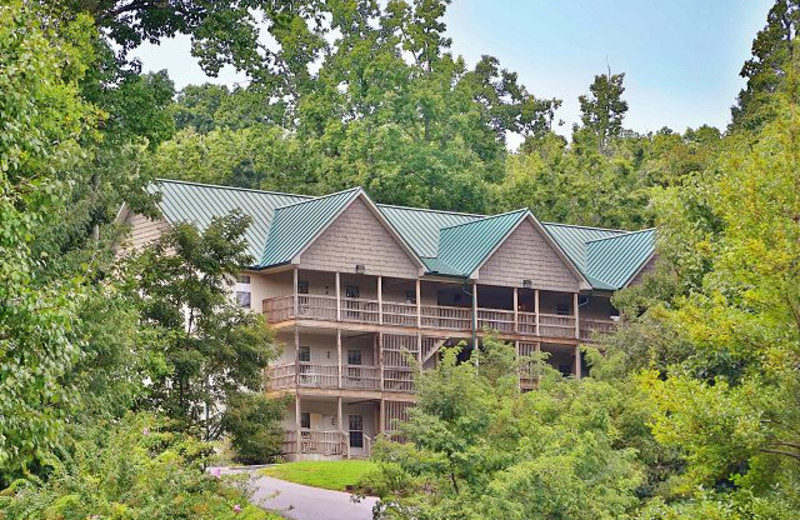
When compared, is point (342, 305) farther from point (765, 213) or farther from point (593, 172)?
point (765, 213)

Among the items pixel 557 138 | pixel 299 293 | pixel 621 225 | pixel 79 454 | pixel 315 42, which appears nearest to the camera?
pixel 79 454

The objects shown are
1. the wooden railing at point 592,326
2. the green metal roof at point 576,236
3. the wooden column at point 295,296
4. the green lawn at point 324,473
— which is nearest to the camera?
the green lawn at point 324,473

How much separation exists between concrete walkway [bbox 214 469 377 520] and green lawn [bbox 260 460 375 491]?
0.88 metres

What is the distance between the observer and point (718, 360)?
122 feet

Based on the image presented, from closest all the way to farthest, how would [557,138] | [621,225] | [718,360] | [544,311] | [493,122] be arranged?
[718,360], [544,311], [621,225], [557,138], [493,122]

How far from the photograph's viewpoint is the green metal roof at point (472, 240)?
65.3 m

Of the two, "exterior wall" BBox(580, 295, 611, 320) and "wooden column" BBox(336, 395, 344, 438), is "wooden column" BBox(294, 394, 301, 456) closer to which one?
"wooden column" BBox(336, 395, 344, 438)

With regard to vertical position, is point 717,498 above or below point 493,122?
below

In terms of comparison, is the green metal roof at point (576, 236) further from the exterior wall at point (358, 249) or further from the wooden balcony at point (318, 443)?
the wooden balcony at point (318, 443)

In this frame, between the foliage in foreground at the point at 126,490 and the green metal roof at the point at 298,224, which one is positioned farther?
the green metal roof at the point at 298,224

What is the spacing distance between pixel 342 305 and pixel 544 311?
406 inches

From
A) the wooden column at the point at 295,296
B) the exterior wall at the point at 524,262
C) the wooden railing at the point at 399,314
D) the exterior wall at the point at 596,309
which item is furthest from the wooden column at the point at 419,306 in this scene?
the exterior wall at the point at 596,309

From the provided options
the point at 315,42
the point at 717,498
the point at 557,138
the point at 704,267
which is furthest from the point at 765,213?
the point at 557,138

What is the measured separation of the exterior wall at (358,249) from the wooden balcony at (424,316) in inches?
47.8
